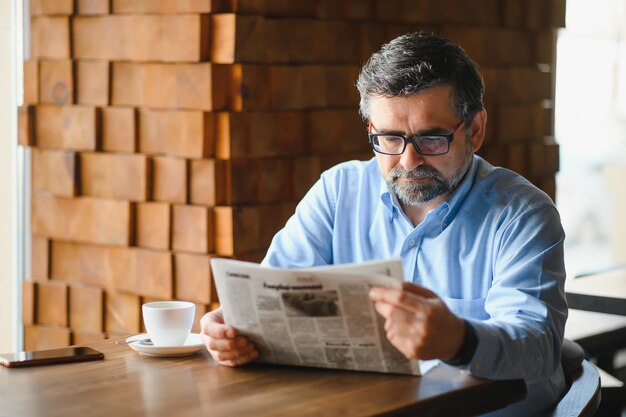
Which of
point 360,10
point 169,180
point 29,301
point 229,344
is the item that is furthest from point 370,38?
point 229,344

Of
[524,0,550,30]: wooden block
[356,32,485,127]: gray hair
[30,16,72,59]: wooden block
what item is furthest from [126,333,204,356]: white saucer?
[524,0,550,30]: wooden block

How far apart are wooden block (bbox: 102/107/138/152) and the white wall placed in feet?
1.37

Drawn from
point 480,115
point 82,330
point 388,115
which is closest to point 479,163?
point 480,115

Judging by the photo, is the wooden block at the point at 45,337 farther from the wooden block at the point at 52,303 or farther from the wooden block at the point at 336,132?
the wooden block at the point at 336,132

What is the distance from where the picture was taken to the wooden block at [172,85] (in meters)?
2.81

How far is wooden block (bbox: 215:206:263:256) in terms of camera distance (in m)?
2.84

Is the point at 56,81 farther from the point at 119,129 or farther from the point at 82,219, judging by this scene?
the point at 82,219

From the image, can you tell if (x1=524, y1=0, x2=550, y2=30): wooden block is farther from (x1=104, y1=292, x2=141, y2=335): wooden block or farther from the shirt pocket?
the shirt pocket

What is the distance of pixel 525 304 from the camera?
1.81 metres

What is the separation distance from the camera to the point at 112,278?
312 centimetres

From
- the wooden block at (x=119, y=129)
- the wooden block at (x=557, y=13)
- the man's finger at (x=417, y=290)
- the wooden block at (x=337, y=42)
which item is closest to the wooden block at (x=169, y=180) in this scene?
the wooden block at (x=119, y=129)

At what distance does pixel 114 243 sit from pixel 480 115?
140cm

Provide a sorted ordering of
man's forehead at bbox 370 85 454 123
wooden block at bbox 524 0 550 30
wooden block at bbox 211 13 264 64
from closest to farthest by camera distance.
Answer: man's forehead at bbox 370 85 454 123, wooden block at bbox 211 13 264 64, wooden block at bbox 524 0 550 30

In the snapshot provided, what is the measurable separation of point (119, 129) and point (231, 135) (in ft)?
1.38
